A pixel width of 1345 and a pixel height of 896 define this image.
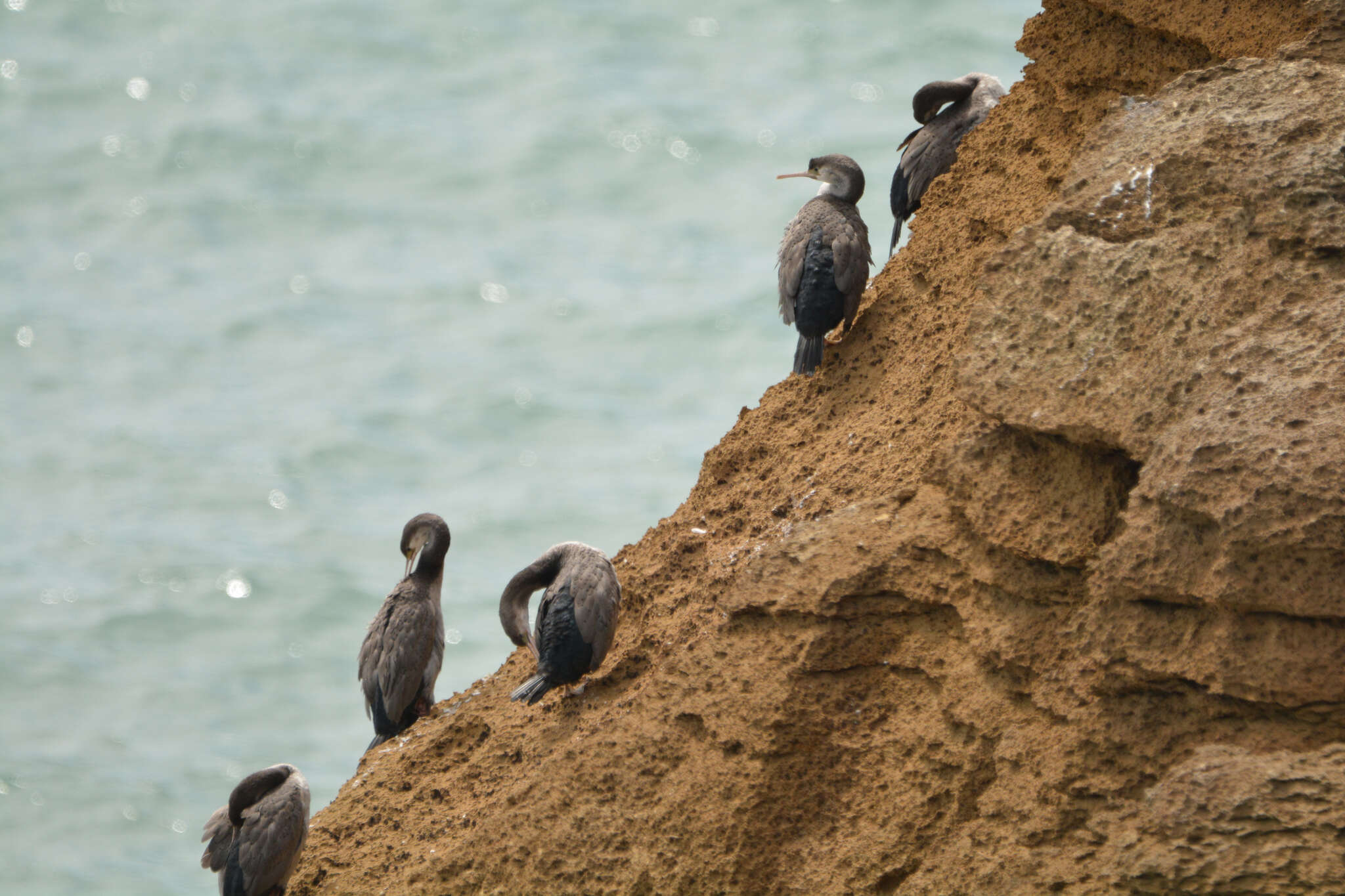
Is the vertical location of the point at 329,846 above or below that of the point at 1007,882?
above

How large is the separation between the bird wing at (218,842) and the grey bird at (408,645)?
0.96 m

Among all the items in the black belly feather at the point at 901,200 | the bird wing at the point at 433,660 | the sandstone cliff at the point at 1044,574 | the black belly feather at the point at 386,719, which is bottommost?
the sandstone cliff at the point at 1044,574

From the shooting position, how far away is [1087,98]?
19.9ft

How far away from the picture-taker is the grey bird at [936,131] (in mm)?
7566

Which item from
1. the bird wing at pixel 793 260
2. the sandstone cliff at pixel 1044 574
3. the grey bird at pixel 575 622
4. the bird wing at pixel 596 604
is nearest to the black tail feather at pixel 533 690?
the grey bird at pixel 575 622

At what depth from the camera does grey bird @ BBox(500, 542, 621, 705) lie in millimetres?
6258

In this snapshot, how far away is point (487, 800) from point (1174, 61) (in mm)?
4040

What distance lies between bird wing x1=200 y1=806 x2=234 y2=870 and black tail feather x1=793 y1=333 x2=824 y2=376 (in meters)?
3.49

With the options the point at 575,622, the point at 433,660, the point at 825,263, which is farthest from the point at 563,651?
the point at 433,660

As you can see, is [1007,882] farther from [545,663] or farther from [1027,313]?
[545,663]

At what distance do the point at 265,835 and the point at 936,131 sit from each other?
4751 mm

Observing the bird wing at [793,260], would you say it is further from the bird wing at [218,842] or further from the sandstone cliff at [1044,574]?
the bird wing at [218,842]

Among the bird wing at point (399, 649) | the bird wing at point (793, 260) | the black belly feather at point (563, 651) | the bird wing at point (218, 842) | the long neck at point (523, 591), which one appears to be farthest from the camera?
the bird wing at point (399, 649)

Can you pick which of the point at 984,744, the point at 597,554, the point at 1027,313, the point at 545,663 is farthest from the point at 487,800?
the point at 1027,313
